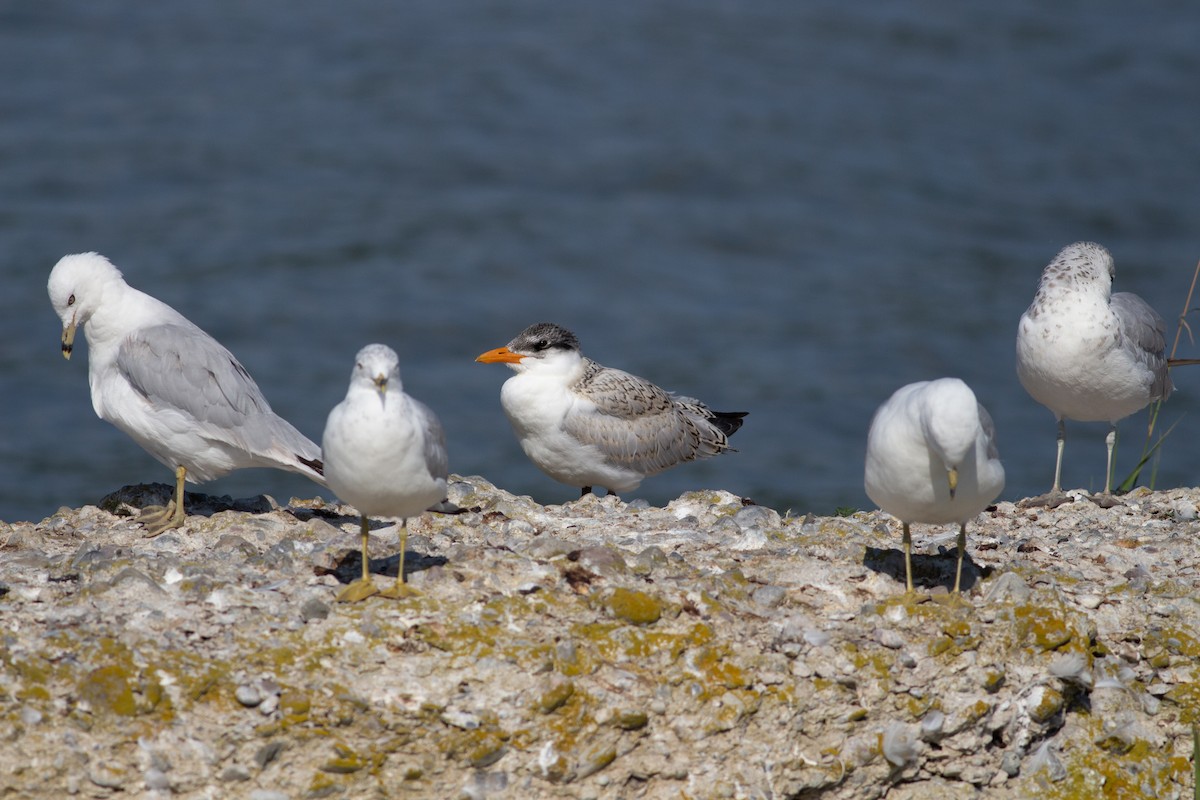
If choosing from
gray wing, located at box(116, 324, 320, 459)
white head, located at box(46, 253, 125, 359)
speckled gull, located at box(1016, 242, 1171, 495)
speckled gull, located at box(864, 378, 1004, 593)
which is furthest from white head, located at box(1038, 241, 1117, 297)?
white head, located at box(46, 253, 125, 359)

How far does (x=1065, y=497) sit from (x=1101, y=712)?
2523 mm

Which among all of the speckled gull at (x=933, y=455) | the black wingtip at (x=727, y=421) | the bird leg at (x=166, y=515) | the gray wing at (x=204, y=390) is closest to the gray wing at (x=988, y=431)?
the speckled gull at (x=933, y=455)

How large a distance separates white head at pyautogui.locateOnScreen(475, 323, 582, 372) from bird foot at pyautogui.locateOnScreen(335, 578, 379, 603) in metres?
3.16

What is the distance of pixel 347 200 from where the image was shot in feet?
63.6

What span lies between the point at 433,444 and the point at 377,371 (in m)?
0.47

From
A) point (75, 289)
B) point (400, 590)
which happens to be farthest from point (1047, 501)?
point (75, 289)

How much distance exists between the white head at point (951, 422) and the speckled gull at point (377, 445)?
194 cm

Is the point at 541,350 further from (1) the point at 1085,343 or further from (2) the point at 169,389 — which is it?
(1) the point at 1085,343

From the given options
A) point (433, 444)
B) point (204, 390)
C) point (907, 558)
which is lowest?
point (907, 558)

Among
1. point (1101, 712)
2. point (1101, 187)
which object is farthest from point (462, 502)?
point (1101, 187)

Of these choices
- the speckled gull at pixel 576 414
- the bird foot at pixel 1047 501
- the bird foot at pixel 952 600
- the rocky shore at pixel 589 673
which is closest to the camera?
the rocky shore at pixel 589 673

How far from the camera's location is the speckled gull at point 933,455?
5.28 m

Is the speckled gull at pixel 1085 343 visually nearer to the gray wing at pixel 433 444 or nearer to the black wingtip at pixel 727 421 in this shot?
the black wingtip at pixel 727 421

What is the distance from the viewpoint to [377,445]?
206 inches
